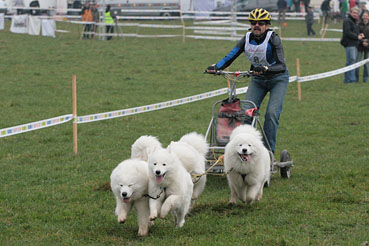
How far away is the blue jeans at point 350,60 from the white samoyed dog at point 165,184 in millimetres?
14066

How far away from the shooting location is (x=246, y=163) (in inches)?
274

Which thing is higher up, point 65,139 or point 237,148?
point 237,148

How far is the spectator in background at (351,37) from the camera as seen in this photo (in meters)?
18.6

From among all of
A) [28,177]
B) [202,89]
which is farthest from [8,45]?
[28,177]

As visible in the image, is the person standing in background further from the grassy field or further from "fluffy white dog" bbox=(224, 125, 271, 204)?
"fluffy white dog" bbox=(224, 125, 271, 204)

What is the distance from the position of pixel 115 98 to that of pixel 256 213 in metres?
10.1

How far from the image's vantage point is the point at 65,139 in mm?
12047

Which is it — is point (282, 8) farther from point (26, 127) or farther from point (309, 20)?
point (26, 127)

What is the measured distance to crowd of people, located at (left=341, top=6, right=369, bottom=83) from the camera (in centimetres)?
1866

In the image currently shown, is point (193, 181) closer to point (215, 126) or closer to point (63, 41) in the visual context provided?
point (215, 126)

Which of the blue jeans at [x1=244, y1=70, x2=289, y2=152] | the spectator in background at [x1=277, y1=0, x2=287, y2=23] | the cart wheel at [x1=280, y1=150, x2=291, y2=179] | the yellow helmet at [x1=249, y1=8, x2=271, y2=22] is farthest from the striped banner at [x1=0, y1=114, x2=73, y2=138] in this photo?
the spectator in background at [x1=277, y1=0, x2=287, y2=23]

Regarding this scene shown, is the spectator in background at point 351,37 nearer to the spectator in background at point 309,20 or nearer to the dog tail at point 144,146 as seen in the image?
the dog tail at point 144,146

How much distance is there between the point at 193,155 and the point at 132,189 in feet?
4.01

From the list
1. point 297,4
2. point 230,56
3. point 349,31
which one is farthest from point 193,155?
point 297,4
